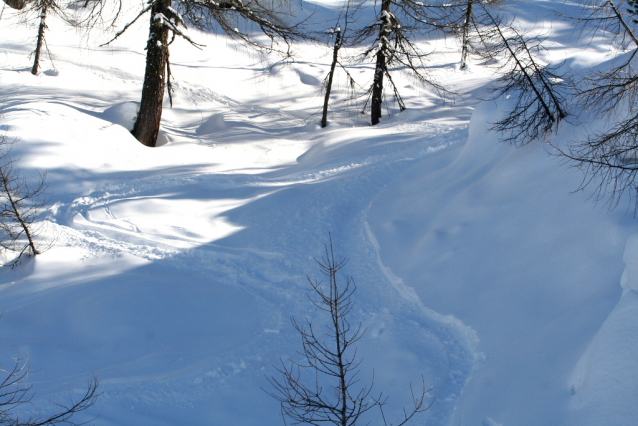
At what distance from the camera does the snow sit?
14.7 ft

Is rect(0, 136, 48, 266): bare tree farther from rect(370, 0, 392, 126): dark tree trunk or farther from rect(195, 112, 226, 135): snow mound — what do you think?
rect(370, 0, 392, 126): dark tree trunk

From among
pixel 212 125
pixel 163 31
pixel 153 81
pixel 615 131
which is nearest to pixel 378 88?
pixel 212 125

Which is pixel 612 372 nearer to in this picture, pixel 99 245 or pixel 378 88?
pixel 99 245

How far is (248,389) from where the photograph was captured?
475 centimetres

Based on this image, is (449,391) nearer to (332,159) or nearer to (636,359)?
(636,359)

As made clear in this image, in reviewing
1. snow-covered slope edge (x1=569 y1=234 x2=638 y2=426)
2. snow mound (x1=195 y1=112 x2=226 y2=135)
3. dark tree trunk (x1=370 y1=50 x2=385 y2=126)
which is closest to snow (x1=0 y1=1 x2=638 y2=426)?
snow-covered slope edge (x1=569 y1=234 x2=638 y2=426)

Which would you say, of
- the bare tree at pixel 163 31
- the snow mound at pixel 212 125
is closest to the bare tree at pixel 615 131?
the bare tree at pixel 163 31

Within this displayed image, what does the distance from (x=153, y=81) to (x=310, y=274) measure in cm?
710

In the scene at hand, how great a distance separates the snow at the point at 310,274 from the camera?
4.47 m

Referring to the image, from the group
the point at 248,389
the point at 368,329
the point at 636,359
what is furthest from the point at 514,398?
the point at 248,389

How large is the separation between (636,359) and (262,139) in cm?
1119

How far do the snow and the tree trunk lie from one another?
49 centimetres

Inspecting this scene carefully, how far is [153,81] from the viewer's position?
11.0 meters

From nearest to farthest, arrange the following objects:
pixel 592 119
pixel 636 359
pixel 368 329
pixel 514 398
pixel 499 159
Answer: pixel 636 359 < pixel 514 398 < pixel 368 329 < pixel 592 119 < pixel 499 159
